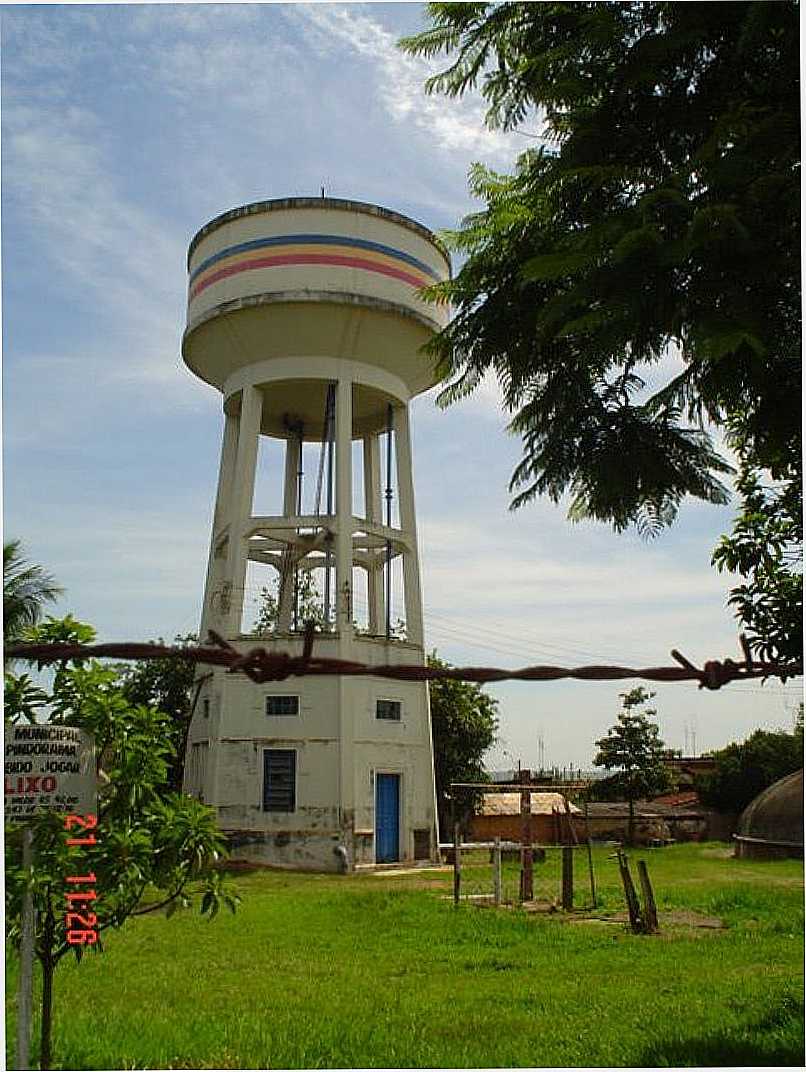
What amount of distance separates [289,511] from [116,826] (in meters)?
13.5

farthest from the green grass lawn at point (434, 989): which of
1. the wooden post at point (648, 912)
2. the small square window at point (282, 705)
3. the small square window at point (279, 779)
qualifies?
the small square window at point (282, 705)

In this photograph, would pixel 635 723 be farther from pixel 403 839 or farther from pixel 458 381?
pixel 458 381

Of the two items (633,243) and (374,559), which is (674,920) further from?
(374,559)

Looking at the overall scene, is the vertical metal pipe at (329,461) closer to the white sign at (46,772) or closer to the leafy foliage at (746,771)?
the leafy foliage at (746,771)

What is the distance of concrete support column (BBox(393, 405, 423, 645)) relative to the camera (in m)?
16.6

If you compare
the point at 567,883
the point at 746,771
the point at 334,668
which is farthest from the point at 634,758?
the point at 334,668

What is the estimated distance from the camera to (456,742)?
20.2m

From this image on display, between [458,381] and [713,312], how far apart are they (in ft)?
5.59

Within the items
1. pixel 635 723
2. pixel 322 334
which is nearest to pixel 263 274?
pixel 322 334

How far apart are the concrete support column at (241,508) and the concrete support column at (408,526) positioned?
227cm

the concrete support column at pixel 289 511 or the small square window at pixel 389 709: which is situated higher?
the concrete support column at pixel 289 511

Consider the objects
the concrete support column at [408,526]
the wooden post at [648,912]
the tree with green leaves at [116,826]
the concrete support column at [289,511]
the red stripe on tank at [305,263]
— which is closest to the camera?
the tree with green leaves at [116,826]

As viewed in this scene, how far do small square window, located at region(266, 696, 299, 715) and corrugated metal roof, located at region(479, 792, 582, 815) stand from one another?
580cm

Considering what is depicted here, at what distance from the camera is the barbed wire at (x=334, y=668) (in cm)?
198
